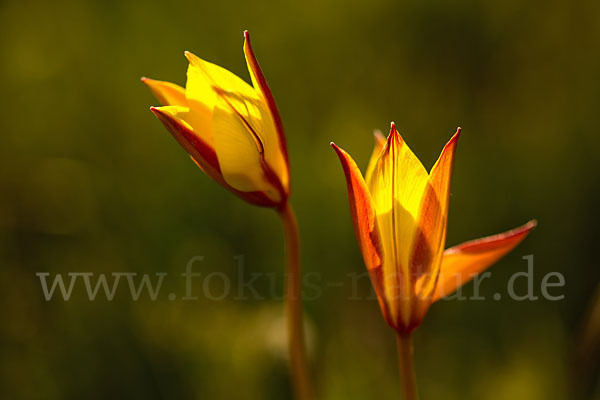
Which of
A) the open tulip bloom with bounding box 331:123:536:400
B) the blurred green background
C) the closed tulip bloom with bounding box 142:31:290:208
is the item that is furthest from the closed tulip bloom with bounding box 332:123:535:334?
the blurred green background

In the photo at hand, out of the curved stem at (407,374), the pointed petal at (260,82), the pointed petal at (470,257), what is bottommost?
the curved stem at (407,374)

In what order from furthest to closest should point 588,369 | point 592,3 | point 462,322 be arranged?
point 592,3
point 462,322
point 588,369

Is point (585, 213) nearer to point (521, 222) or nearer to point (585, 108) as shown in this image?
point (521, 222)

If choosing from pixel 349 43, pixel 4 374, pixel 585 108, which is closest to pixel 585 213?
pixel 585 108

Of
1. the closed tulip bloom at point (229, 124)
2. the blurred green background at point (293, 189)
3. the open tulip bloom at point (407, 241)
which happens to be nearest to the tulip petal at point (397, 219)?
the open tulip bloom at point (407, 241)

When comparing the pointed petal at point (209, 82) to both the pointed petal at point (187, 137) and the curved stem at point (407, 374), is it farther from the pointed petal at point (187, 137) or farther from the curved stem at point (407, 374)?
the curved stem at point (407, 374)

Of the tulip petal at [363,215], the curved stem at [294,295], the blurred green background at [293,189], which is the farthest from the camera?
the blurred green background at [293,189]
